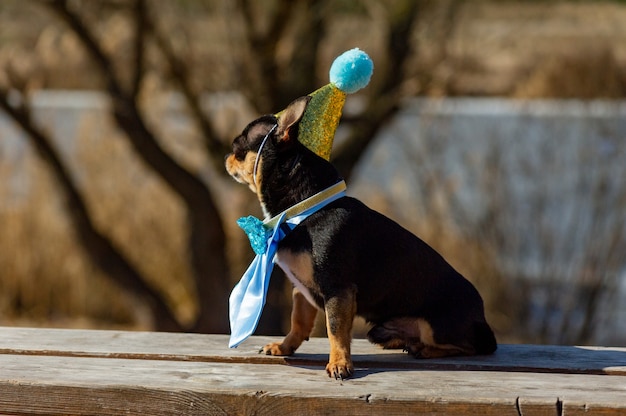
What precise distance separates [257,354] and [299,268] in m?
0.38

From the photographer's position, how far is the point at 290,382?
2.63 meters

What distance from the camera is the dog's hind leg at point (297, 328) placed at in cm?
297

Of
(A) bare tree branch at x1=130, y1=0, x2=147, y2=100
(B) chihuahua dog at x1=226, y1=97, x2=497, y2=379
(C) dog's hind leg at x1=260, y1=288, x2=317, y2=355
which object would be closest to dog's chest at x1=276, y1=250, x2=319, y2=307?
(B) chihuahua dog at x1=226, y1=97, x2=497, y2=379

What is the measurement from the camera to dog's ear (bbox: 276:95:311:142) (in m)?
2.71

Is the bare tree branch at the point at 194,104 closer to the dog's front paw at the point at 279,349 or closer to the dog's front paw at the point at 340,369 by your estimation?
the dog's front paw at the point at 279,349

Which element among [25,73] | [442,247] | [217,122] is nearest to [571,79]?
[442,247]

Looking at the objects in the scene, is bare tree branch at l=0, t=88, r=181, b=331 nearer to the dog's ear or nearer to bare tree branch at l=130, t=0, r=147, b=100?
bare tree branch at l=130, t=0, r=147, b=100

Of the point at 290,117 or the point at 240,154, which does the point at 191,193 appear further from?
the point at 290,117

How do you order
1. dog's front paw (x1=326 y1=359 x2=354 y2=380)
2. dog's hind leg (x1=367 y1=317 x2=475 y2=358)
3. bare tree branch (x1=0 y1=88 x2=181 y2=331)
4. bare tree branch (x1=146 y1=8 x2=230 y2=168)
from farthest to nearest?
bare tree branch (x1=0 y1=88 x2=181 y2=331), bare tree branch (x1=146 y1=8 x2=230 y2=168), dog's hind leg (x1=367 y1=317 x2=475 y2=358), dog's front paw (x1=326 y1=359 x2=354 y2=380)

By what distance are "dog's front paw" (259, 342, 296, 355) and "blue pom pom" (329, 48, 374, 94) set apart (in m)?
0.82

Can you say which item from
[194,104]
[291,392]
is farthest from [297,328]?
[194,104]

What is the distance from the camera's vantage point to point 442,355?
2.95 meters

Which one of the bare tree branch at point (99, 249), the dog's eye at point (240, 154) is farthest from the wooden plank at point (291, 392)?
the bare tree branch at point (99, 249)

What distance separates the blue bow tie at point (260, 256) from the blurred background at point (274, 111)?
315cm
